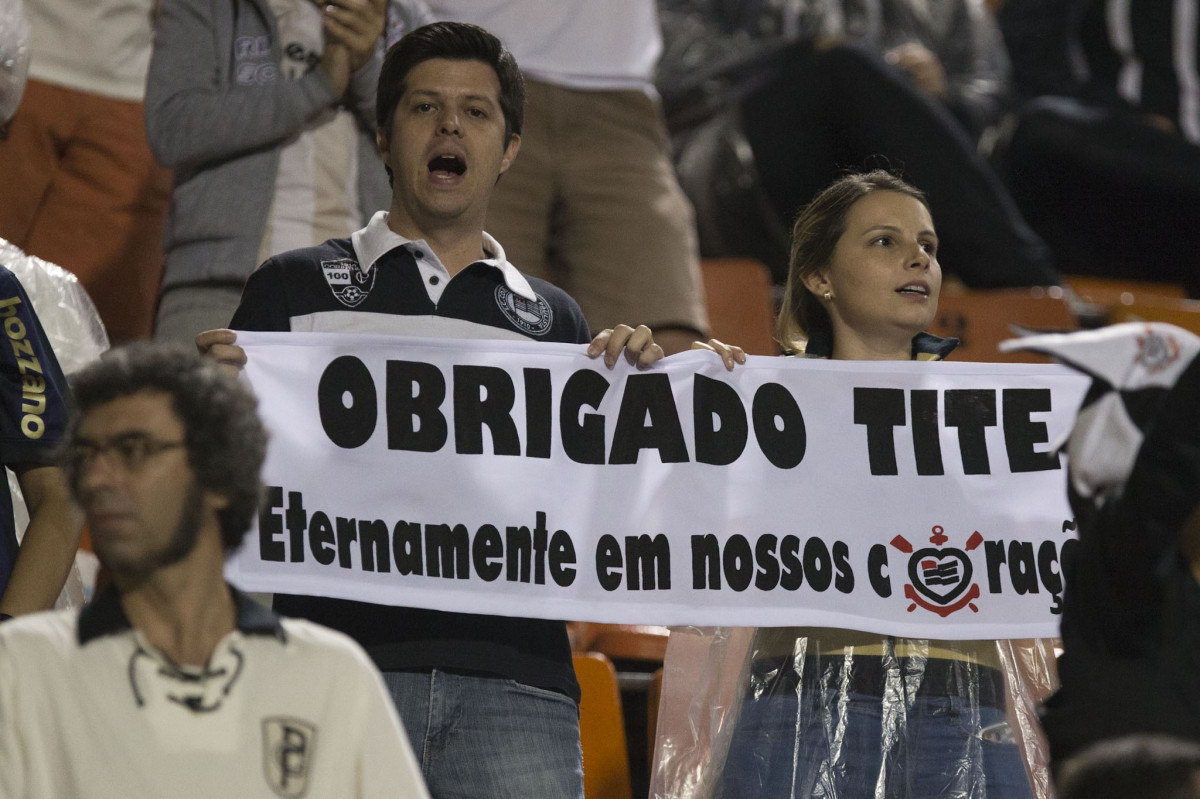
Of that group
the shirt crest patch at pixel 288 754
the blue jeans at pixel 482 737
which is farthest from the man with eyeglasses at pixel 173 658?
the blue jeans at pixel 482 737

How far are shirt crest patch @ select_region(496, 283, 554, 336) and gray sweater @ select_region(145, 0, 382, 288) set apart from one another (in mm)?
768

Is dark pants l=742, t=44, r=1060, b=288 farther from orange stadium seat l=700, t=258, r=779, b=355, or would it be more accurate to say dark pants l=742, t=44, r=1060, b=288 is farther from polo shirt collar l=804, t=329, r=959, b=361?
polo shirt collar l=804, t=329, r=959, b=361

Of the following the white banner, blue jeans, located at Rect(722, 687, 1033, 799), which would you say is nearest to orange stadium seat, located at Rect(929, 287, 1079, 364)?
the white banner

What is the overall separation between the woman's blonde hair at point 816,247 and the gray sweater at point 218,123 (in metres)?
1.04

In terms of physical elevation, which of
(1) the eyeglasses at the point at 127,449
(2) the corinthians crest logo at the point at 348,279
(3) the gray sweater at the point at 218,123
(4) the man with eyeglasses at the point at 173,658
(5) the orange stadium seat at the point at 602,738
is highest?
(3) the gray sweater at the point at 218,123

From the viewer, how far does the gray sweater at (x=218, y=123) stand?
322 centimetres

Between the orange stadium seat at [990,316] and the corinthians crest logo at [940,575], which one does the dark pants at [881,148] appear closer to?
the orange stadium seat at [990,316]

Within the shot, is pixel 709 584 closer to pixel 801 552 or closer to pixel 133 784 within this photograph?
pixel 801 552

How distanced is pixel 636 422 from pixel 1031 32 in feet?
17.1

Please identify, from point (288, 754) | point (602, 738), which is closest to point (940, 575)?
point (602, 738)

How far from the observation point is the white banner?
8.49 ft

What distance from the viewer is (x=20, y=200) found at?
146 inches

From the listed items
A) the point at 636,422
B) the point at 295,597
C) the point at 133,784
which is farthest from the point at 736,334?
the point at 133,784

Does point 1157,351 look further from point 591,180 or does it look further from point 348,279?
point 591,180
